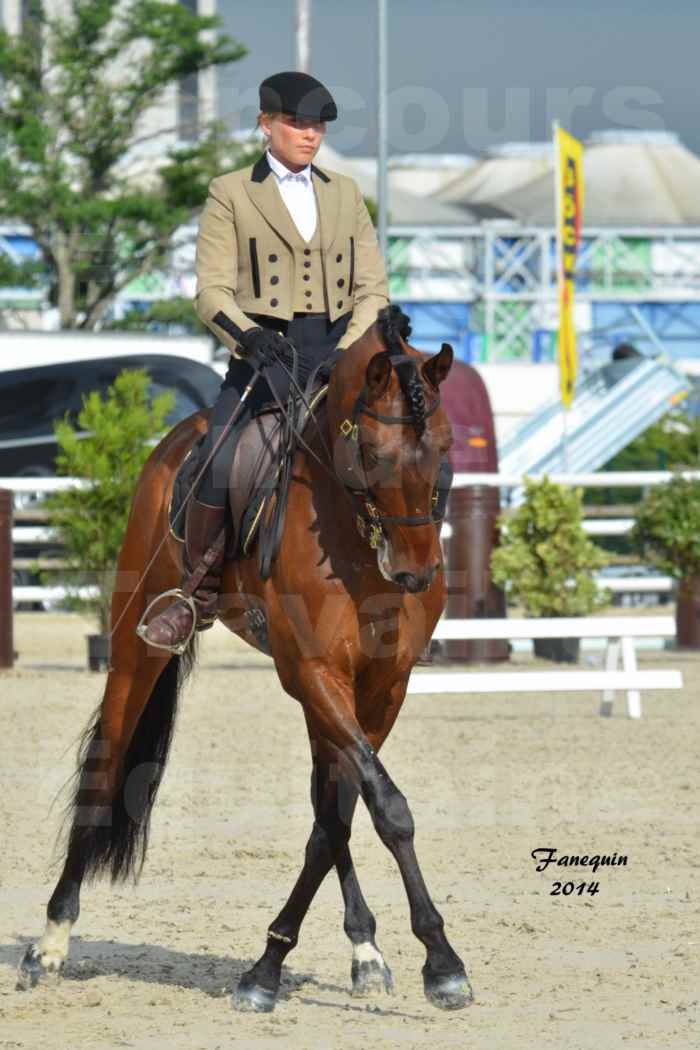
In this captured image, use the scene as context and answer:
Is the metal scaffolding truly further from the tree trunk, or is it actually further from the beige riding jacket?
the beige riding jacket

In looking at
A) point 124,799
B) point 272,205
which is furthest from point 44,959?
point 272,205

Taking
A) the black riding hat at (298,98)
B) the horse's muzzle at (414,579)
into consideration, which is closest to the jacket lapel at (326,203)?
the black riding hat at (298,98)

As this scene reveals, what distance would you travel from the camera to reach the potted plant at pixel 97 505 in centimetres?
1427

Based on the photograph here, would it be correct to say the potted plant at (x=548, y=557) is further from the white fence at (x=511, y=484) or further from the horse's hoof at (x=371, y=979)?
the horse's hoof at (x=371, y=979)

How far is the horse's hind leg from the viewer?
20.8 ft

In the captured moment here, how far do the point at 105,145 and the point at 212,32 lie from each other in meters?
2.96

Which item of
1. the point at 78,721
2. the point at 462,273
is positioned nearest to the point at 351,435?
the point at 78,721

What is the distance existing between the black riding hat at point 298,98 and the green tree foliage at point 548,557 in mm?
→ 8897

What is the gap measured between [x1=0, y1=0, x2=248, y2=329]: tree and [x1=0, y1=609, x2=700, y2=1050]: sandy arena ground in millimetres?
18630

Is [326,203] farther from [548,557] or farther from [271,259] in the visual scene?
[548,557]

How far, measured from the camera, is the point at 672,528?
1516 centimetres

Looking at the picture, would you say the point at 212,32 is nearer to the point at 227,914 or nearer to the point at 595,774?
the point at 595,774

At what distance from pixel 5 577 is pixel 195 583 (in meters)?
8.78

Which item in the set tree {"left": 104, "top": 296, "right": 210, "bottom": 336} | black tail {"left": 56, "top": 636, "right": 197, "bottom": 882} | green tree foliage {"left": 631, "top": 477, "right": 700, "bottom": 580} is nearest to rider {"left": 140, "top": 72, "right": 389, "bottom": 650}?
black tail {"left": 56, "top": 636, "right": 197, "bottom": 882}
